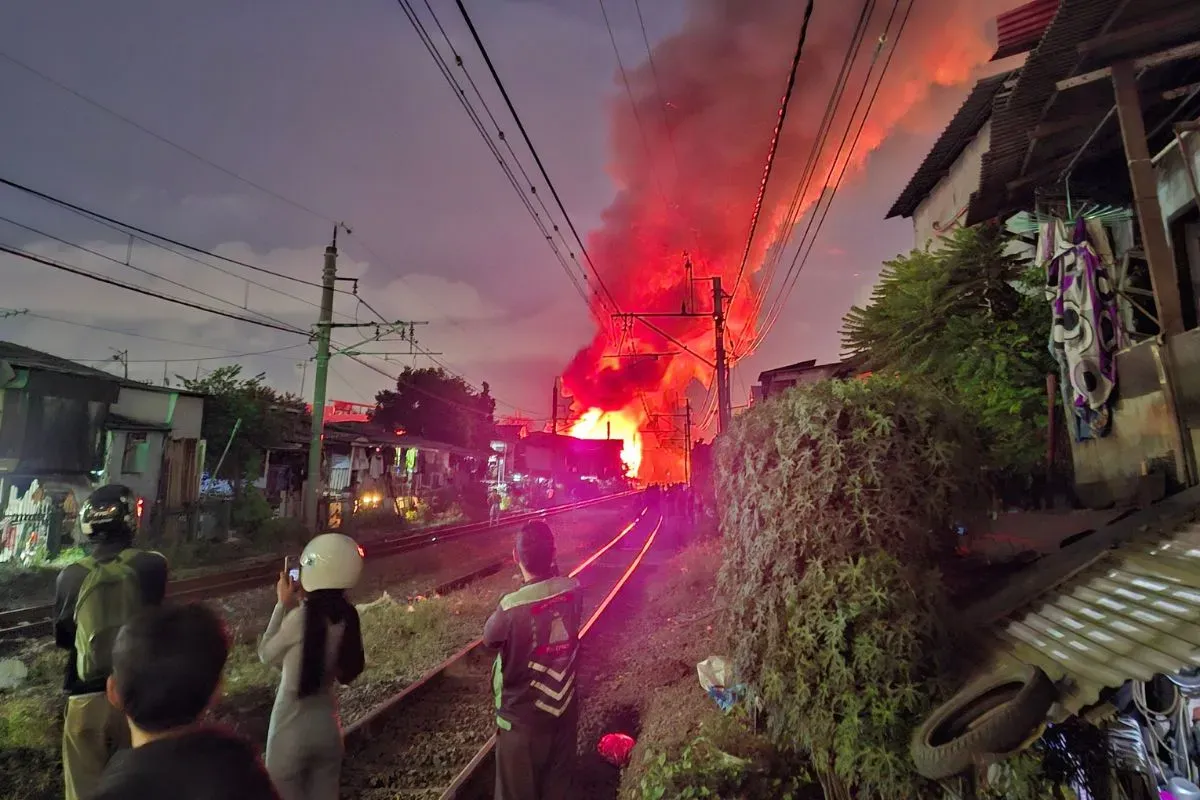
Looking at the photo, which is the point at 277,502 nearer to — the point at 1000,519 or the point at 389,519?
the point at 389,519

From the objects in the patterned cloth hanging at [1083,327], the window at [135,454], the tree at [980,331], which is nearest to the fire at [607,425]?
the window at [135,454]

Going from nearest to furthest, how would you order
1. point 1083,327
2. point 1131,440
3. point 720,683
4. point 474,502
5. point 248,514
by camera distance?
point 720,683
point 1131,440
point 1083,327
point 248,514
point 474,502

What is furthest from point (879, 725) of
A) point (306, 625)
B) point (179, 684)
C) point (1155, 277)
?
point (1155, 277)

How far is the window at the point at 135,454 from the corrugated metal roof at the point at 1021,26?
26.3 meters

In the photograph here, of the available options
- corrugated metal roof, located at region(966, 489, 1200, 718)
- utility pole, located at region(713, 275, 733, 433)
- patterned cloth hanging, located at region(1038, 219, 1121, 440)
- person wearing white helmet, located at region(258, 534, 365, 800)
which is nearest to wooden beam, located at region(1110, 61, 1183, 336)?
patterned cloth hanging, located at region(1038, 219, 1121, 440)

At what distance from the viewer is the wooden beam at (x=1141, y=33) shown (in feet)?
19.3

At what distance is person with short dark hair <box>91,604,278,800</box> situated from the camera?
166cm

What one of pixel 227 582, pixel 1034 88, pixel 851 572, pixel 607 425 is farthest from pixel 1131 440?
pixel 607 425

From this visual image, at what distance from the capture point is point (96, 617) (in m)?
3.49

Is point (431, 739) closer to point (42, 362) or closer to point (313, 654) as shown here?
point (313, 654)

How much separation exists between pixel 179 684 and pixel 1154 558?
604 cm

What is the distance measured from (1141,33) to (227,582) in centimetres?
1821

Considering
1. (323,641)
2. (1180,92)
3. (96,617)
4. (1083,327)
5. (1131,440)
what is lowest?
(323,641)

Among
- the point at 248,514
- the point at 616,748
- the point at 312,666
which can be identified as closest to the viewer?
the point at 312,666
